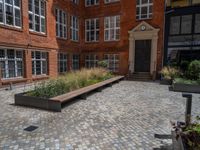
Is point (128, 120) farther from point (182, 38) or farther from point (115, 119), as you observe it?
point (182, 38)

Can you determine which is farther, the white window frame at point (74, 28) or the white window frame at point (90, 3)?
the white window frame at point (90, 3)

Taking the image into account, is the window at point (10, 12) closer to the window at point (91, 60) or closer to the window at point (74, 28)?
the window at point (74, 28)

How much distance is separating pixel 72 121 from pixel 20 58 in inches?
287

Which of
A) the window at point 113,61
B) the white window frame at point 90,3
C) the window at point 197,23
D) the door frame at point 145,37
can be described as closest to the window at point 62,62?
the window at point 113,61

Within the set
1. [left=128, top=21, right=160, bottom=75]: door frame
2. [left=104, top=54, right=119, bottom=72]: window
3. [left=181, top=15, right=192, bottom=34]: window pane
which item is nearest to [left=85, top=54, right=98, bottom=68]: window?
[left=104, top=54, right=119, bottom=72]: window

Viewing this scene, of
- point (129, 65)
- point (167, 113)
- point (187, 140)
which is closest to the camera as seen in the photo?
point (187, 140)

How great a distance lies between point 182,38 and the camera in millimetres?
12781

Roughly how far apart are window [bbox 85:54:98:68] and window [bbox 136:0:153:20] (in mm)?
5911

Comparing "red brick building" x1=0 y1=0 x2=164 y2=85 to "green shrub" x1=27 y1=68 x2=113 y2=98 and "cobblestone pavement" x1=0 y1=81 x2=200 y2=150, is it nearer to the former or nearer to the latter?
"green shrub" x1=27 y1=68 x2=113 y2=98

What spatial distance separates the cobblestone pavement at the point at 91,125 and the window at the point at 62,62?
25.4 ft

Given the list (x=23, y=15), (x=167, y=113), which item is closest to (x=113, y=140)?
(x=167, y=113)

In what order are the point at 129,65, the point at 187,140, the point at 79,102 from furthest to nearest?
1. the point at 129,65
2. the point at 79,102
3. the point at 187,140

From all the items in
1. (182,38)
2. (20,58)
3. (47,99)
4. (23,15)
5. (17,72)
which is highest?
(23,15)

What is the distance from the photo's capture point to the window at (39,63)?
35.4ft
